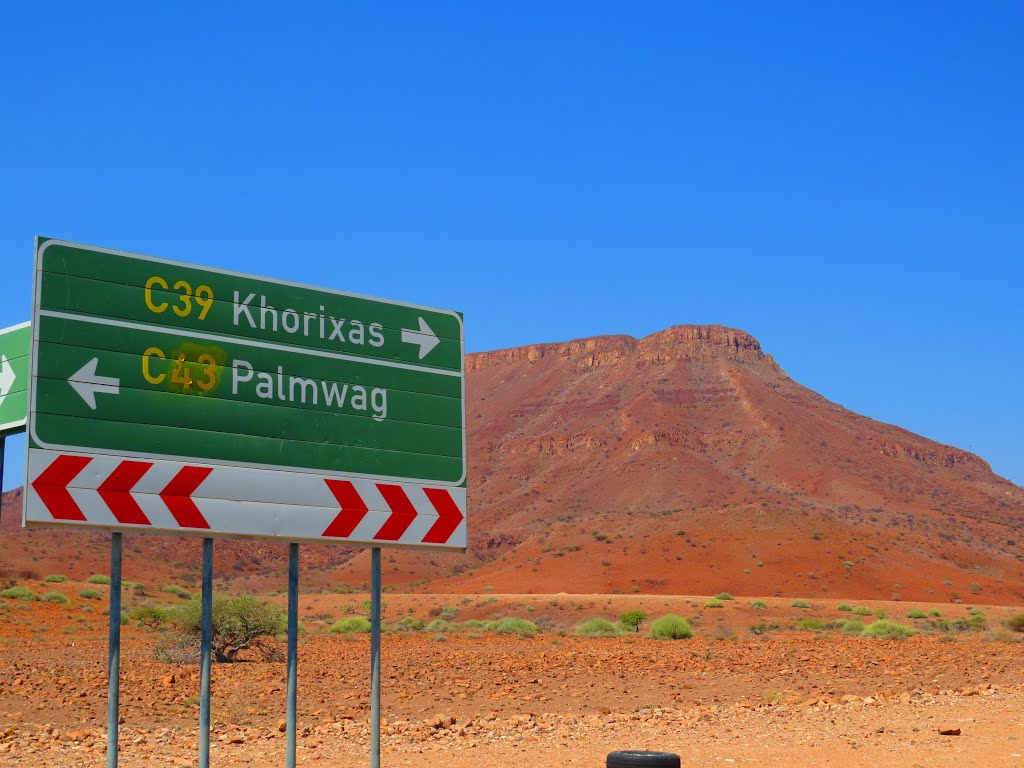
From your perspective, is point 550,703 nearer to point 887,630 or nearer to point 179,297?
point 179,297

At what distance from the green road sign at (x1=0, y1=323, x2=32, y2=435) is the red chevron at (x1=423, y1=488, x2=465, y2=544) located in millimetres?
2740

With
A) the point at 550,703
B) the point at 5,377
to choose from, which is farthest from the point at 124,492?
the point at 550,703

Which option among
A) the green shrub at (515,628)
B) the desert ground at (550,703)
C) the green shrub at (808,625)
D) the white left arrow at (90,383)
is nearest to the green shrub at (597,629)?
the green shrub at (515,628)

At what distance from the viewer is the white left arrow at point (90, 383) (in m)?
6.69

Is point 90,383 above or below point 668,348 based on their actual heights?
below

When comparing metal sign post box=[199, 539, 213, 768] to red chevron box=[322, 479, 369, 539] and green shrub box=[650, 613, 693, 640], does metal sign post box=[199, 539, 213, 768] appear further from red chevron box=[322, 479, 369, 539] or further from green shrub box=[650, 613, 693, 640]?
green shrub box=[650, 613, 693, 640]

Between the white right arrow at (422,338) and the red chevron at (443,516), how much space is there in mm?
1001

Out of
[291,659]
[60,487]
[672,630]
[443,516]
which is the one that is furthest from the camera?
[672,630]

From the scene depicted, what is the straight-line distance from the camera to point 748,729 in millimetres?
15336

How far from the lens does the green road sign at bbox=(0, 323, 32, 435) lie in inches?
284

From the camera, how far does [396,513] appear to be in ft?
26.1

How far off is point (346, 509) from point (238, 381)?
1144 mm

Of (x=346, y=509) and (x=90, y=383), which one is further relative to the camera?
(x=346, y=509)

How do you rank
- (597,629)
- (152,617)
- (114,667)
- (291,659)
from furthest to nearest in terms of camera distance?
(597,629) < (152,617) < (291,659) < (114,667)
